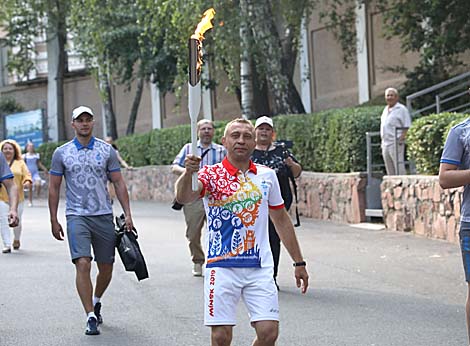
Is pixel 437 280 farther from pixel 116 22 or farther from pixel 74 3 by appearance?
pixel 116 22

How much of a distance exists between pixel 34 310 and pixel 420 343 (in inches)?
152

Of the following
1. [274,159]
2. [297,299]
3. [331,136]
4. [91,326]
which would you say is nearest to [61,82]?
[331,136]

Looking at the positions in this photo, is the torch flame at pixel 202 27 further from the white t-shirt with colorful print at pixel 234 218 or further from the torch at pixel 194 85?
the white t-shirt with colorful print at pixel 234 218

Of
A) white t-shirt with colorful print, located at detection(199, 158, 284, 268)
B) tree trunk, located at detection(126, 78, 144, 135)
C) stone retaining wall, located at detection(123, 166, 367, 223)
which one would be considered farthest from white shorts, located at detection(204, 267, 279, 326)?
tree trunk, located at detection(126, 78, 144, 135)

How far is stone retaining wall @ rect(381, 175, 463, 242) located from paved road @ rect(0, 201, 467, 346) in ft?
1.07

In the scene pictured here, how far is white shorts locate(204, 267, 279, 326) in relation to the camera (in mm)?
6184

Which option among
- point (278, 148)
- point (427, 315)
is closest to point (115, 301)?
point (278, 148)

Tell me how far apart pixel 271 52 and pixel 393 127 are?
17.6ft

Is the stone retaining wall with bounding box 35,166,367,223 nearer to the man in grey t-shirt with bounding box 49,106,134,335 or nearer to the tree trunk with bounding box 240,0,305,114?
the tree trunk with bounding box 240,0,305,114

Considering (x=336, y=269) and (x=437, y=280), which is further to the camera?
(x=336, y=269)

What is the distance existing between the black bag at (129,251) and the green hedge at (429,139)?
7.42 m

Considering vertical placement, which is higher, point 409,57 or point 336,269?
point 409,57

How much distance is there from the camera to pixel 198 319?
9.50 meters

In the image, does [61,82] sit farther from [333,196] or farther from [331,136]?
[333,196]
